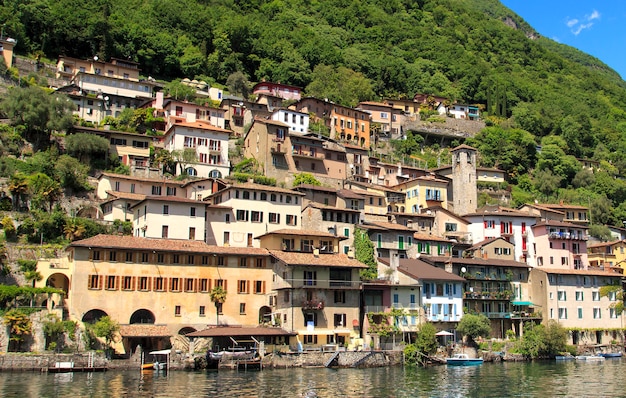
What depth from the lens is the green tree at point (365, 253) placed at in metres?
67.8

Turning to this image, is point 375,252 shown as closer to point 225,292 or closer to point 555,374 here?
point 225,292

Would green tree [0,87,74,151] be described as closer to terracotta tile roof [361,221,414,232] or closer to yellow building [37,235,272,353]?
yellow building [37,235,272,353]

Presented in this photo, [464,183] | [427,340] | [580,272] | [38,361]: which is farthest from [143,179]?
[580,272]

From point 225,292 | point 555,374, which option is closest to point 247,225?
point 225,292

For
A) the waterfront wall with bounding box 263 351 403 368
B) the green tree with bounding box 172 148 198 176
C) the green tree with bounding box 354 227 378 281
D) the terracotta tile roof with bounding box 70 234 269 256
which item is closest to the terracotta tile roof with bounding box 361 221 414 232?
the green tree with bounding box 354 227 378 281

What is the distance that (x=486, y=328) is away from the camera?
66.2 m

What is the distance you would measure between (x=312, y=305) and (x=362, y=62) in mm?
104025

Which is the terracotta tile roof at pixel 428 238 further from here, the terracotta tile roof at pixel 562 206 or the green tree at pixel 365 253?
the terracotta tile roof at pixel 562 206

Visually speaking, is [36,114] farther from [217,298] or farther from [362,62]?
[362,62]

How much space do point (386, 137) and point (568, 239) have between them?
140 ft

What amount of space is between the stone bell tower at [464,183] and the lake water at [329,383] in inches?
1594

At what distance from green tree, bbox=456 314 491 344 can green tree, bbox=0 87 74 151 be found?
158 ft

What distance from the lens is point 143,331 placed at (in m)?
55.2

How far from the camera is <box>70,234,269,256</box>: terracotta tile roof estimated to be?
5725cm
